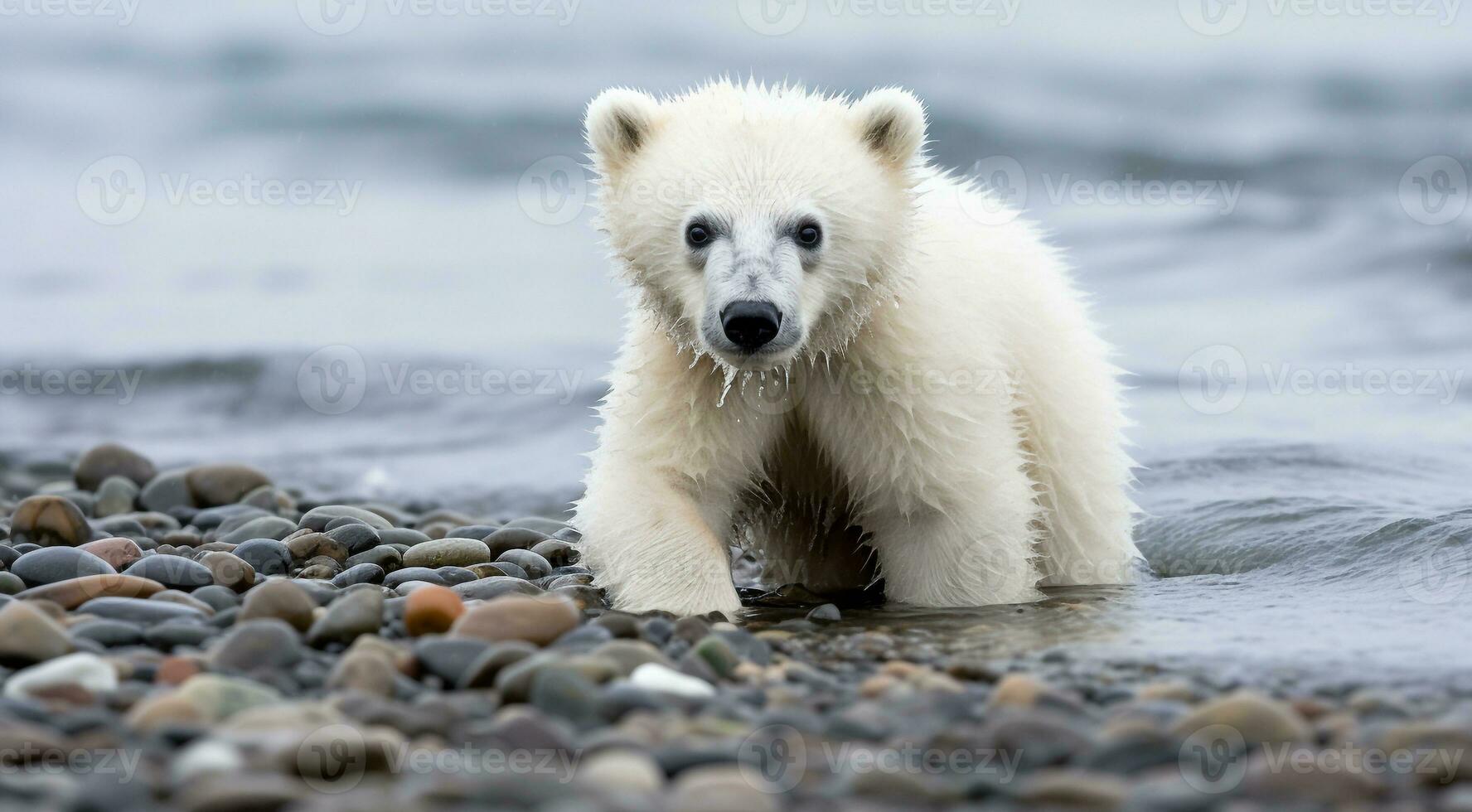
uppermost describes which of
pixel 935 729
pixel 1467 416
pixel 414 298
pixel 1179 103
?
pixel 1179 103

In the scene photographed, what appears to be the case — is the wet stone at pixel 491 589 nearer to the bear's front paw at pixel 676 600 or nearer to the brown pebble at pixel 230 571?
the bear's front paw at pixel 676 600

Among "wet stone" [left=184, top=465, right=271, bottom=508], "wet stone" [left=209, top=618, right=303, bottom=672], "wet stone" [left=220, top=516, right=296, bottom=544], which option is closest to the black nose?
"wet stone" [left=209, top=618, right=303, bottom=672]

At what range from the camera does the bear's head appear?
5.17 m

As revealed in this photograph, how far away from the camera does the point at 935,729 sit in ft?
11.5

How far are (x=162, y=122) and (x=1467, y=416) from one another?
22107 mm

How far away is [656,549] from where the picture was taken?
549 cm

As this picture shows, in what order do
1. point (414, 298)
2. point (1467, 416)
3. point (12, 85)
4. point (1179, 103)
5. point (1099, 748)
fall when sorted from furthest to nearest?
point (12, 85) → point (1179, 103) → point (414, 298) → point (1467, 416) → point (1099, 748)

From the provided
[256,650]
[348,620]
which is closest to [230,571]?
[348,620]

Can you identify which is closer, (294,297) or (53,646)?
(53,646)

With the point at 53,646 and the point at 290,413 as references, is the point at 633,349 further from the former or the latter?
the point at 290,413

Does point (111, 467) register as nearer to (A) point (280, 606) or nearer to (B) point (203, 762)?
(A) point (280, 606)

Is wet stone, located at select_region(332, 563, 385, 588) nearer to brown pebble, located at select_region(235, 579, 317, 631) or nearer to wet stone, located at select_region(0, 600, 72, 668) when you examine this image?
brown pebble, located at select_region(235, 579, 317, 631)

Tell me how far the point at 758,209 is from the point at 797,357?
0.67 m

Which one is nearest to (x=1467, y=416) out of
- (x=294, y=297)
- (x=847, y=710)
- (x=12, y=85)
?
(x=847, y=710)
